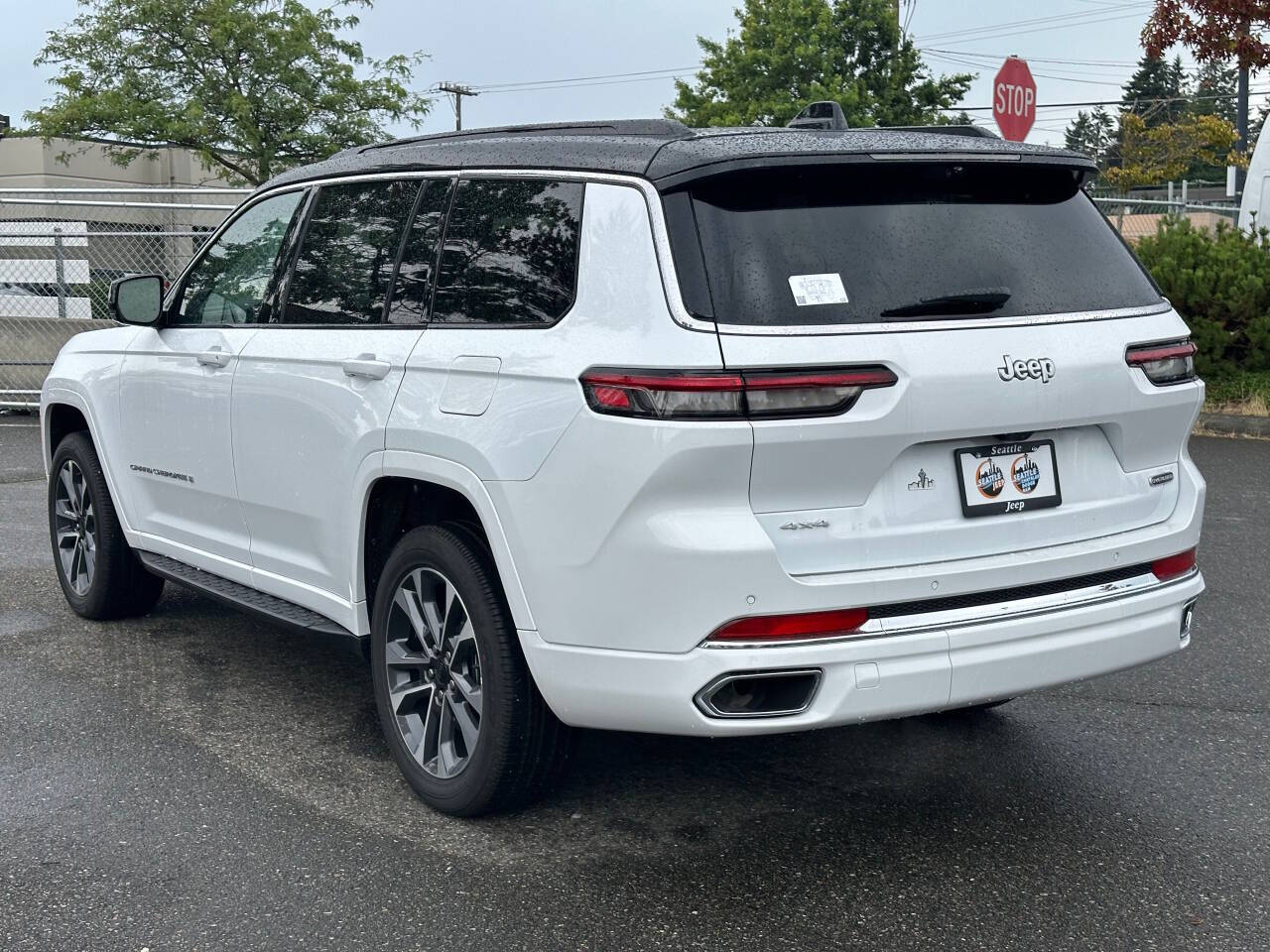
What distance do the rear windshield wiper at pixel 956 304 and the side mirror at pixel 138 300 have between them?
3123 millimetres

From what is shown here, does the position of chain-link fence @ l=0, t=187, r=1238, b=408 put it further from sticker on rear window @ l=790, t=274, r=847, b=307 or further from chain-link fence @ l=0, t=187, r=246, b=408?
sticker on rear window @ l=790, t=274, r=847, b=307

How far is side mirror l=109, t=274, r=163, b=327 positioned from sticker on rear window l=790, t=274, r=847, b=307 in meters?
2.97

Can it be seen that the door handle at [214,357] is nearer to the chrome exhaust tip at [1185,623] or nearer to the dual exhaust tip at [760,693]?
the dual exhaust tip at [760,693]

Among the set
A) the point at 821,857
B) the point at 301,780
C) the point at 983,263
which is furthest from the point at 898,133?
the point at 301,780

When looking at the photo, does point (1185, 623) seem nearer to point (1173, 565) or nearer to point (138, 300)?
point (1173, 565)

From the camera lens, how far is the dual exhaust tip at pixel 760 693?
3.33 meters

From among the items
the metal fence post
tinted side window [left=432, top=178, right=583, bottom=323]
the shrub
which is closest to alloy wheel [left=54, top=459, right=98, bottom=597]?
tinted side window [left=432, top=178, right=583, bottom=323]

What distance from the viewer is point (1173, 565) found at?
13.0ft

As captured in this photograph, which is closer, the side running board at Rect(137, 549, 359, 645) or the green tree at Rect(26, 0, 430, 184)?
the side running board at Rect(137, 549, 359, 645)

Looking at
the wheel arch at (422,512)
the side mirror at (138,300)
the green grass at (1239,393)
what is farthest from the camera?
the green grass at (1239,393)

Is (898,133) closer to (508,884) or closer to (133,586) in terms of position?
(508,884)

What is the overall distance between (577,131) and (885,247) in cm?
108

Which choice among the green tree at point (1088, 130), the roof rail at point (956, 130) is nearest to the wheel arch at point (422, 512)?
the roof rail at point (956, 130)

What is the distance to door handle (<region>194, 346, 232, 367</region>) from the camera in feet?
16.2
